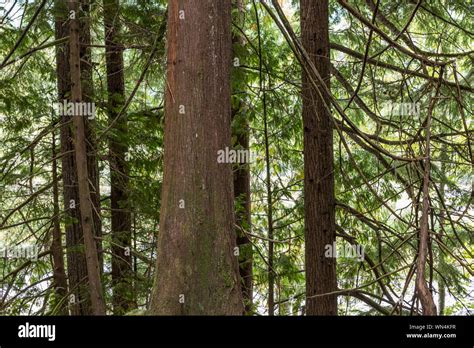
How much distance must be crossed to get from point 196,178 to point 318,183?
2.91 meters

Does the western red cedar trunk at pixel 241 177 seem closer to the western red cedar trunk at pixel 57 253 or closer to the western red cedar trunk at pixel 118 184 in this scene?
the western red cedar trunk at pixel 118 184

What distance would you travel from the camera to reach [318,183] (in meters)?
6.27

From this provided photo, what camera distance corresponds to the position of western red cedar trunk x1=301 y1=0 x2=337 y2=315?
623 centimetres

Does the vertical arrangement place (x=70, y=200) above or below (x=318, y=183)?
above

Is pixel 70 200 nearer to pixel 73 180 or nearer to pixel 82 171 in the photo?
pixel 73 180

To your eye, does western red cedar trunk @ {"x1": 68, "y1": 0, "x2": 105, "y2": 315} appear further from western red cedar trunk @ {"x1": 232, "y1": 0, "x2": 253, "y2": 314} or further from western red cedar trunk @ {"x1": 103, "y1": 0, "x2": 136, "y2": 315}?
western red cedar trunk @ {"x1": 232, "y1": 0, "x2": 253, "y2": 314}

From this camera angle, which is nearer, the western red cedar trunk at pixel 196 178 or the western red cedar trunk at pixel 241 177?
the western red cedar trunk at pixel 196 178

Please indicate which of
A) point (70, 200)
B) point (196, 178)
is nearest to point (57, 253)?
point (70, 200)

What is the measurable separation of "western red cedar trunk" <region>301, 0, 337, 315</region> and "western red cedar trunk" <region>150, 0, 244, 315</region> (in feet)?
8.66

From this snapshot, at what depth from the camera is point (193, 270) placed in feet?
11.6

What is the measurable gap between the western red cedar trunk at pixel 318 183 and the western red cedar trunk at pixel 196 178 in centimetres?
264

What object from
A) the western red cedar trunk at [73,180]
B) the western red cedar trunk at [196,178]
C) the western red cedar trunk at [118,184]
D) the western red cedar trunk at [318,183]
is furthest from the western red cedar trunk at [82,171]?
the western red cedar trunk at [196,178]

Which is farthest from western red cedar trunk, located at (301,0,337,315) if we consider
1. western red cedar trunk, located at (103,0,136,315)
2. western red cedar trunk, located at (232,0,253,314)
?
western red cedar trunk, located at (103,0,136,315)

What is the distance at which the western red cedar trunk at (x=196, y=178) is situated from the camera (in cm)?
354
